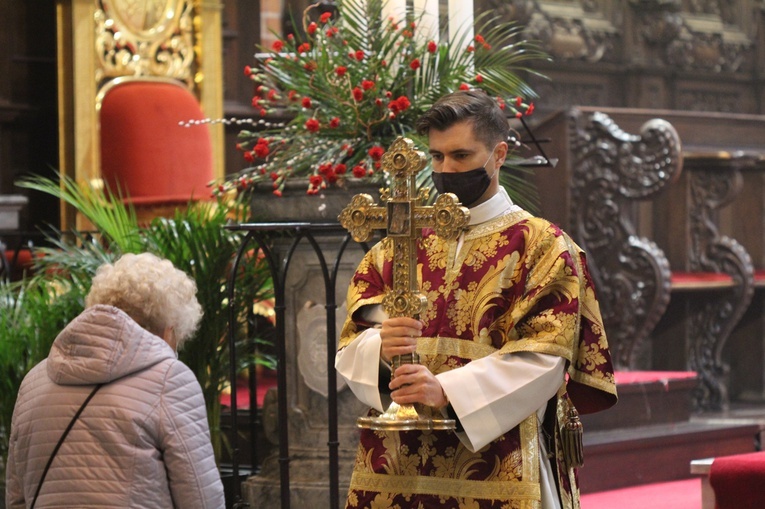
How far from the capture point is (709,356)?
590cm

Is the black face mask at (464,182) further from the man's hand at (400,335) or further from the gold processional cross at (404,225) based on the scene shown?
the man's hand at (400,335)

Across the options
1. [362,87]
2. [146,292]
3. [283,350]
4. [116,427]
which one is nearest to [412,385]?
[116,427]

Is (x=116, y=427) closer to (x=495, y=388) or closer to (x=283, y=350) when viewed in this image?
(x=495, y=388)

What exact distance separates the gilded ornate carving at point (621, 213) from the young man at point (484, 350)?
281 centimetres

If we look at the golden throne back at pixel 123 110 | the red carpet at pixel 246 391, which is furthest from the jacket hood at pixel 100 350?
the golden throne back at pixel 123 110

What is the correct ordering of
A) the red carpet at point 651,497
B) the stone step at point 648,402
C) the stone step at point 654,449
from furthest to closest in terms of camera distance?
the stone step at point 648,402 < the stone step at point 654,449 < the red carpet at point 651,497

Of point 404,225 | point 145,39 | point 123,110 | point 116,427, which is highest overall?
point 145,39

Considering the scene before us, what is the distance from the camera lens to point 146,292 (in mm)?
3062

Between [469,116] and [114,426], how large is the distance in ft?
3.30

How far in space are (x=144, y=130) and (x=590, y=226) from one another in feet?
8.00

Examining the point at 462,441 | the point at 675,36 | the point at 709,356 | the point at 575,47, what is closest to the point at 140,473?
the point at 462,441

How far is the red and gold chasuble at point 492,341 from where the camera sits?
2.41 m

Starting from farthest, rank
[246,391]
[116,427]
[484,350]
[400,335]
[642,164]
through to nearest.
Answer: [246,391] < [642,164] < [116,427] < [484,350] < [400,335]

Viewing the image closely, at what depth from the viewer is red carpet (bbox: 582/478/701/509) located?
13.8ft
